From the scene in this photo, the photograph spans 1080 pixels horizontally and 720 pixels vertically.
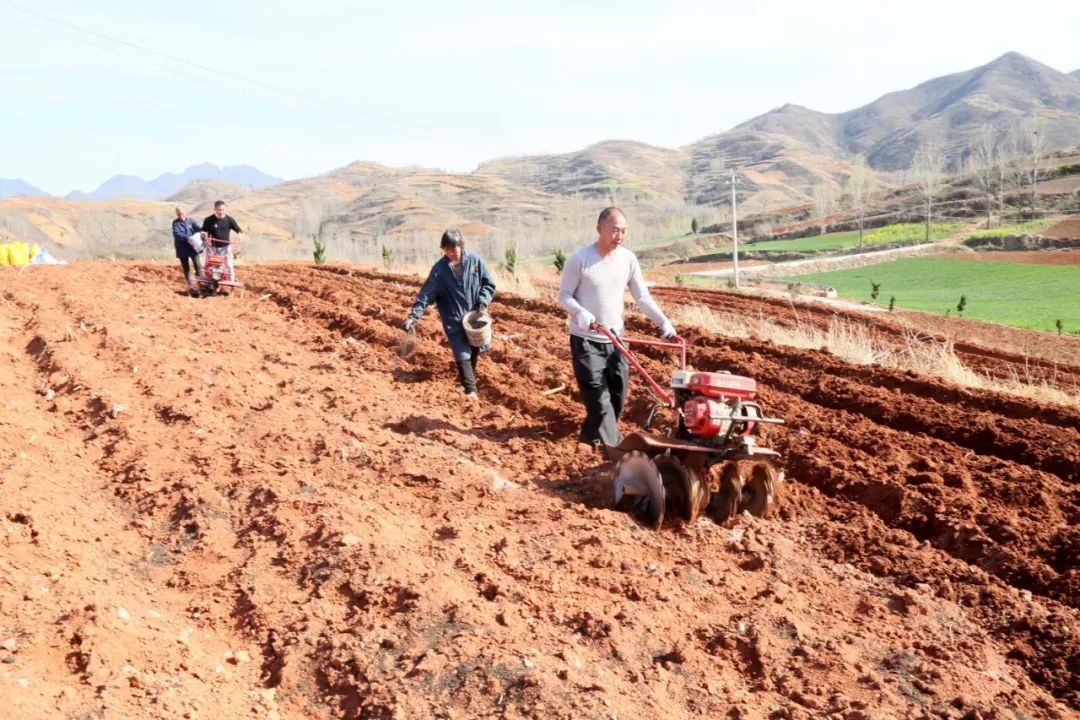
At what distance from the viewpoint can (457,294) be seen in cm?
795

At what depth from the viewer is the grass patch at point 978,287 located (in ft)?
88.6

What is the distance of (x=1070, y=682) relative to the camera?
3.73 meters

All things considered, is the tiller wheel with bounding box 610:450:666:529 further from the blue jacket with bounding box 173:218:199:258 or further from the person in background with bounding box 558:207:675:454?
the blue jacket with bounding box 173:218:199:258

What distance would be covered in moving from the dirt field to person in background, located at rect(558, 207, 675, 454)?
492mm

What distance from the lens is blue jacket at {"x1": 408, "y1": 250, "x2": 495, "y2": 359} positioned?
7.94m

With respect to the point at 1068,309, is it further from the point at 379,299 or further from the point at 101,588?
the point at 101,588

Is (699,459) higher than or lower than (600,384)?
lower

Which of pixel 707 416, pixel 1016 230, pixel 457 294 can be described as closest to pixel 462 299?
pixel 457 294

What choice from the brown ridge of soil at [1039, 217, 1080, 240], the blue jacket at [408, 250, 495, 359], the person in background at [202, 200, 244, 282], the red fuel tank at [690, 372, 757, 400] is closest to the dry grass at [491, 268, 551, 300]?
the person in background at [202, 200, 244, 282]

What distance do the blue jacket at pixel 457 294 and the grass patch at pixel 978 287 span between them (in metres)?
20.2

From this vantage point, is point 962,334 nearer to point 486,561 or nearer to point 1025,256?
point 486,561

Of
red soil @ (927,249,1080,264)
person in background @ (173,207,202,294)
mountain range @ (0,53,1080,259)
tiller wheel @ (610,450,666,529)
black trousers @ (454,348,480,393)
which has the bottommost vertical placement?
red soil @ (927,249,1080,264)

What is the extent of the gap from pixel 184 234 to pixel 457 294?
7.94 meters

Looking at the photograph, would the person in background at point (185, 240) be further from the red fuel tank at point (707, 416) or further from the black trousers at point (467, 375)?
the red fuel tank at point (707, 416)
